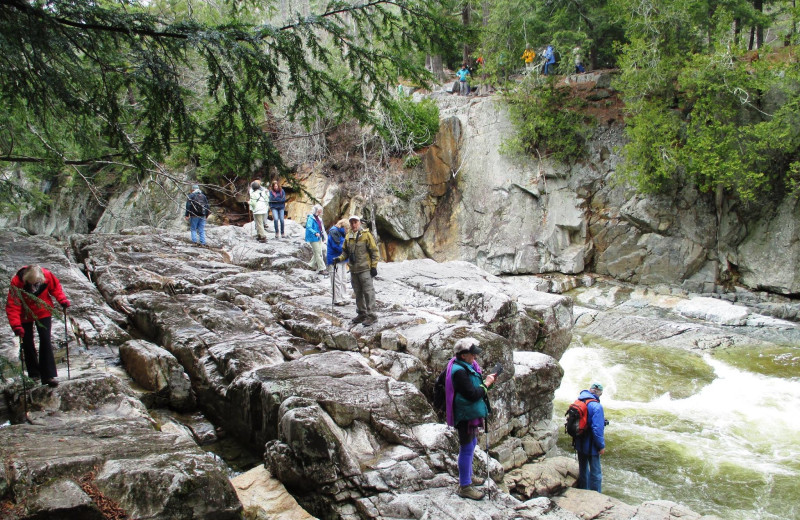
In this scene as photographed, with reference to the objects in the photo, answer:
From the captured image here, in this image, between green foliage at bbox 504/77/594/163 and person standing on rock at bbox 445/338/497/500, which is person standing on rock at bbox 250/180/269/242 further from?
green foliage at bbox 504/77/594/163

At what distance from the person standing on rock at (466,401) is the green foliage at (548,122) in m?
19.7

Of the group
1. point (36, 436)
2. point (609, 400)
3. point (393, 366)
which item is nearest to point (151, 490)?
point (36, 436)

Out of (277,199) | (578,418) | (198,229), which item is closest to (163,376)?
(578,418)

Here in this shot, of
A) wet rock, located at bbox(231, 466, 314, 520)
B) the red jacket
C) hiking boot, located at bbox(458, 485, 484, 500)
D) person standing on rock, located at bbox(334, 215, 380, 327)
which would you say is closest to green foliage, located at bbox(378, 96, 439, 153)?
person standing on rock, located at bbox(334, 215, 380, 327)

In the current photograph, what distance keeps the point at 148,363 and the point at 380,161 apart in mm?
18925

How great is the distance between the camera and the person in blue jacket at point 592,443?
723cm

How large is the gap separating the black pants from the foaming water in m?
8.24

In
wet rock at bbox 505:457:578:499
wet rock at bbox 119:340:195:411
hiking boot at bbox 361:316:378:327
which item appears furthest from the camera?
hiking boot at bbox 361:316:378:327

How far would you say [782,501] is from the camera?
26.1 ft

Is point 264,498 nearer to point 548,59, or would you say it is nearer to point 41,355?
point 41,355

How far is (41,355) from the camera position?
6.34 metres

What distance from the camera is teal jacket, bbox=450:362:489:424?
16.9 ft

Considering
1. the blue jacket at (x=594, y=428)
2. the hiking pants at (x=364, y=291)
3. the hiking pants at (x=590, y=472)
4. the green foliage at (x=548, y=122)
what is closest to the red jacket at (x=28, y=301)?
the hiking pants at (x=364, y=291)

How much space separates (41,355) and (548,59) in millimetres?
22471
